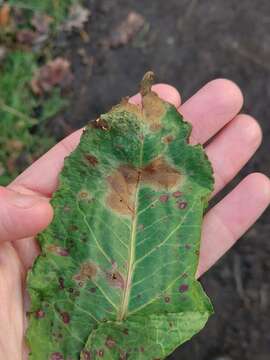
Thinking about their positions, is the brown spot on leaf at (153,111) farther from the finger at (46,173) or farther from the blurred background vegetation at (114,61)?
the blurred background vegetation at (114,61)

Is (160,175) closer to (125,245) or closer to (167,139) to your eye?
(167,139)

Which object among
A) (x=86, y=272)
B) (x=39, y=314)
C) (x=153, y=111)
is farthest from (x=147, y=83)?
(x=39, y=314)

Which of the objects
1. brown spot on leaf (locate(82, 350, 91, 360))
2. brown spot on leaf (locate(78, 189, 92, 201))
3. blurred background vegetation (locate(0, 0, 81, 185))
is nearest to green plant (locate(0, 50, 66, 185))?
blurred background vegetation (locate(0, 0, 81, 185))

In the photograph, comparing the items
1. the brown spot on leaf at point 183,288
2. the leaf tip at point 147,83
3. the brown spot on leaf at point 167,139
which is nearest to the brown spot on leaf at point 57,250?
the brown spot on leaf at point 183,288

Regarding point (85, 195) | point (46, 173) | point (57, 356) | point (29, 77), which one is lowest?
point (57, 356)

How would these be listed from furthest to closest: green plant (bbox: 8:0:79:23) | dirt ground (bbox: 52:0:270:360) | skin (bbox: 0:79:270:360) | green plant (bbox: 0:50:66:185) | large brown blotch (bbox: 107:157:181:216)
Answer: green plant (bbox: 8:0:79:23) → green plant (bbox: 0:50:66:185) → dirt ground (bbox: 52:0:270:360) → skin (bbox: 0:79:270:360) → large brown blotch (bbox: 107:157:181:216)

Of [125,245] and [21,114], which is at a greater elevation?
[125,245]

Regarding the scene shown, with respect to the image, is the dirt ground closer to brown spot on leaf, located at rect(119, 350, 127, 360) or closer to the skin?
the skin
